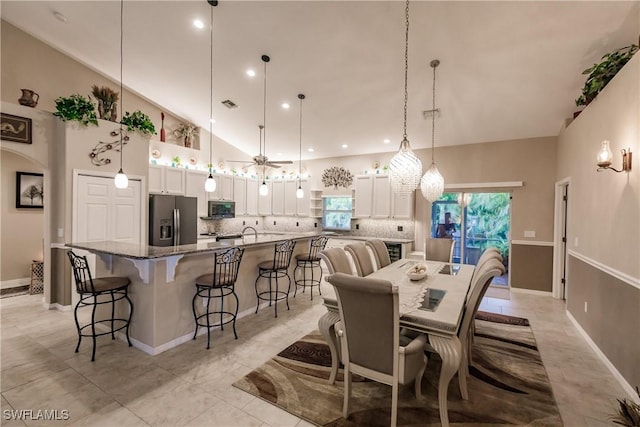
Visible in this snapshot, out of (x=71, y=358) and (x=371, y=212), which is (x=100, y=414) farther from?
(x=371, y=212)

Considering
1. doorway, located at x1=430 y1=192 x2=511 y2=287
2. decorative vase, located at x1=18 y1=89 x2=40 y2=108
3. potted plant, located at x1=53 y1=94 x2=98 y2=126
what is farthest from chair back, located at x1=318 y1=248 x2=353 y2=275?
decorative vase, located at x1=18 y1=89 x2=40 y2=108

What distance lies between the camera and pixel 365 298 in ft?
5.67

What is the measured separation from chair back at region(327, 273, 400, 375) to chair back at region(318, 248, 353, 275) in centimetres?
79

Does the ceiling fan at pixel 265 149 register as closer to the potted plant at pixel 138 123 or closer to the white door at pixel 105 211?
the potted plant at pixel 138 123

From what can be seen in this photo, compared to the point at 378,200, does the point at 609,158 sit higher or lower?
higher

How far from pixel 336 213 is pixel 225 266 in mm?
4329

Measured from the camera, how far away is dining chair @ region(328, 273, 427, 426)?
1.68 m

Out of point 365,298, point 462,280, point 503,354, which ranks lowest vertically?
point 503,354

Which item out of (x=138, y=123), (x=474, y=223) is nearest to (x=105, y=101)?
(x=138, y=123)

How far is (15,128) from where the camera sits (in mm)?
3803

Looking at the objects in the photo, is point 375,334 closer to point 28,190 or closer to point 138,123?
point 138,123

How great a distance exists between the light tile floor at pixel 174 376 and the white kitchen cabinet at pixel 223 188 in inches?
142

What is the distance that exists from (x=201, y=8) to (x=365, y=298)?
12.3 ft

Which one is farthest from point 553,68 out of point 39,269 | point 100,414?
point 39,269
